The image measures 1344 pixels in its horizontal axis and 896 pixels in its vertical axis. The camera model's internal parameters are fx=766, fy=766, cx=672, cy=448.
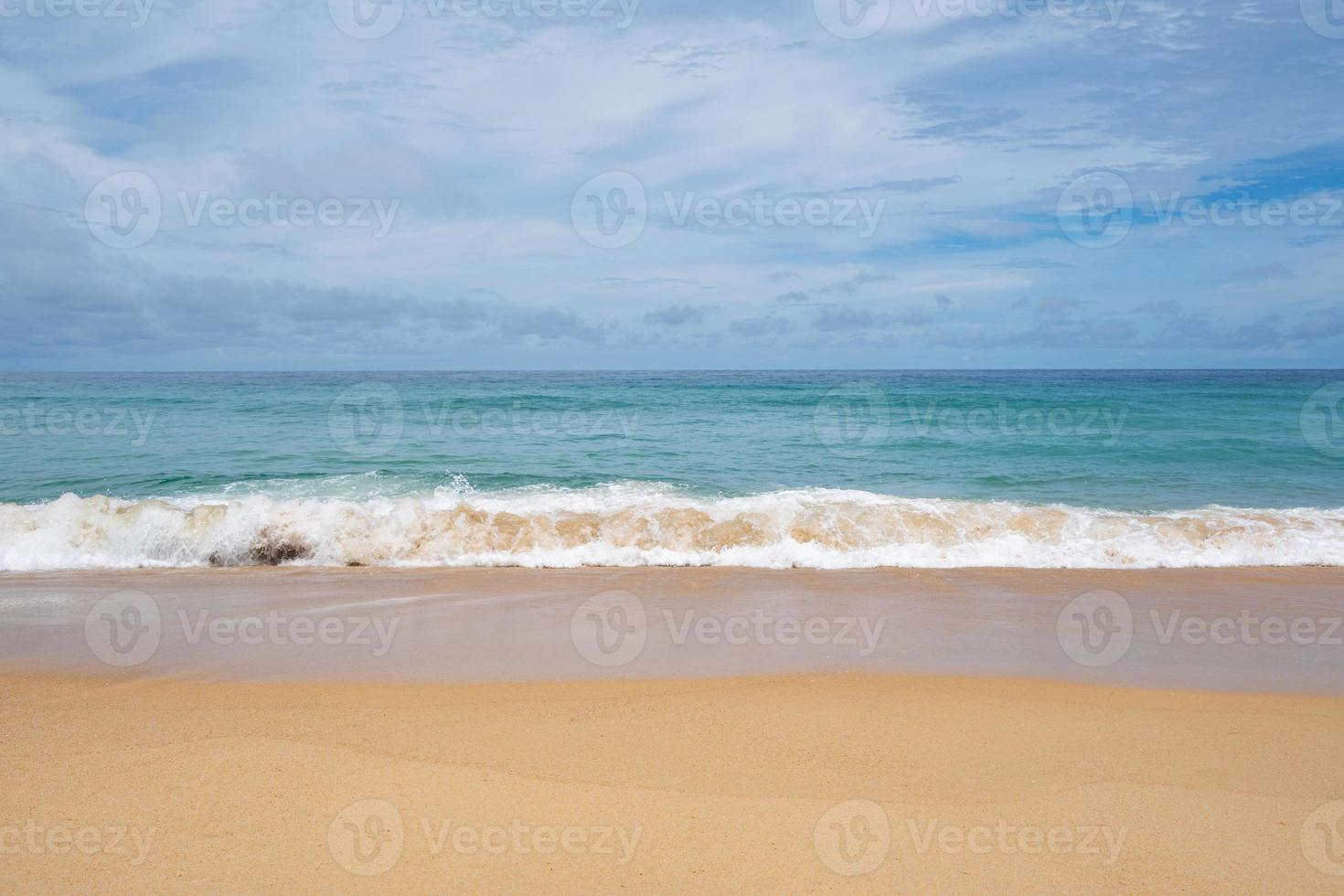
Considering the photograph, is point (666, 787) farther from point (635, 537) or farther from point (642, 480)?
point (642, 480)

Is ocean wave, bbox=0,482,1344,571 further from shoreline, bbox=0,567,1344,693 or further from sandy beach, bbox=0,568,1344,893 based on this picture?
sandy beach, bbox=0,568,1344,893

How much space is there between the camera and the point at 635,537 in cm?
1067

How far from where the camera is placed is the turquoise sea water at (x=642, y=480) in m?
10.3

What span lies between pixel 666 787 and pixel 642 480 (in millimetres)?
11030

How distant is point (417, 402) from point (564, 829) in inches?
1178

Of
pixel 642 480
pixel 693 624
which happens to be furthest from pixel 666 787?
pixel 642 480

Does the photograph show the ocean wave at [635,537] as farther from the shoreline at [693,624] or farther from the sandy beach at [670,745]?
the sandy beach at [670,745]

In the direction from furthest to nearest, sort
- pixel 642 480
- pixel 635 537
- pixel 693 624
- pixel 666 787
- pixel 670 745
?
1. pixel 642 480
2. pixel 635 537
3. pixel 693 624
4. pixel 670 745
5. pixel 666 787

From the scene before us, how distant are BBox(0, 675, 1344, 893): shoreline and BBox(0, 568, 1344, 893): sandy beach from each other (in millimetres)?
18

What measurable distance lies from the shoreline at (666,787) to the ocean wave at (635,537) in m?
4.63

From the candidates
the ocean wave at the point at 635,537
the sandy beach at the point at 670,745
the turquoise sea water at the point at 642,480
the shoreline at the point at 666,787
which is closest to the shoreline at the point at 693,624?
the sandy beach at the point at 670,745

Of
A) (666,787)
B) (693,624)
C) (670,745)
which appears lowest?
(666,787)

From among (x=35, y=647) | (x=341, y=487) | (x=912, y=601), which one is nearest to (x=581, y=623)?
(x=912, y=601)

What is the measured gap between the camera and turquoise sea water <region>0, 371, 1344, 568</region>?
33.9ft
